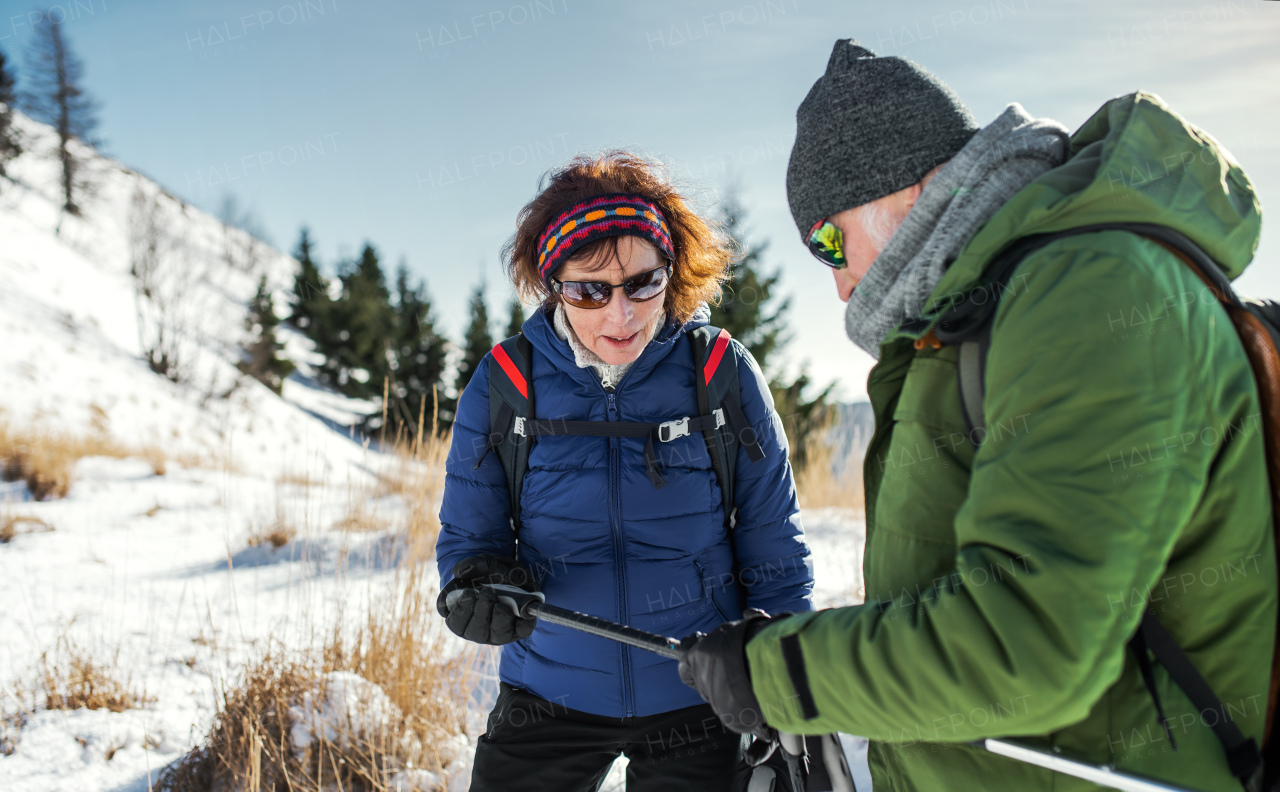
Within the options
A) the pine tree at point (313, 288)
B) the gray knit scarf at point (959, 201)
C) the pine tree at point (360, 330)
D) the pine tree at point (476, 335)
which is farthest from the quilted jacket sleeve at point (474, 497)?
the pine tree at point (313, 288)

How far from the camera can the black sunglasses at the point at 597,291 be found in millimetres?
1776

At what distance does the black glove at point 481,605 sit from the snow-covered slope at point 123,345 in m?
5.15

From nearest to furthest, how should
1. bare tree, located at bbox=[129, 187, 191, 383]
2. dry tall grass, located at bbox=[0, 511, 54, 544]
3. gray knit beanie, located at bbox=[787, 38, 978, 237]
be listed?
gray knit beanie, located at bbox=[787, 38, 978, 237]
dry tall grass, located at bbox=[0, 511, 54, 544]
bare tree, located at bbox=[129, 187, 191, 383]

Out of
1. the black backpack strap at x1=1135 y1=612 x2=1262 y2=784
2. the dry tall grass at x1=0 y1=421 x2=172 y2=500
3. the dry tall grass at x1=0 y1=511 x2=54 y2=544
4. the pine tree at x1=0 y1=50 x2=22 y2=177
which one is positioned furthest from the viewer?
the pine tree at x1=0 y1=50 x2=22 y2=177

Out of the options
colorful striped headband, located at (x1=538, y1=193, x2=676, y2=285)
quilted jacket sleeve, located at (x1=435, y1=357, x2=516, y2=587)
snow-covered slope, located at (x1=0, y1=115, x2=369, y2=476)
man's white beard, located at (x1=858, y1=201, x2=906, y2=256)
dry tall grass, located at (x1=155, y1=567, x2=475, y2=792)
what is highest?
snow-covered slope, located at (x1=0, y1=115, x2=369, y2=476)

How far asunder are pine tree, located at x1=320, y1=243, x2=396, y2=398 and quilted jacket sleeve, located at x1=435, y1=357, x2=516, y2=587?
2014 centimetres

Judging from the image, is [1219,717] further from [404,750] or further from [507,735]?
[404,750]

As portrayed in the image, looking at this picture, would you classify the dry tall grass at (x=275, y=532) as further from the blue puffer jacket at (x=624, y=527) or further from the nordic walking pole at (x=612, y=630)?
the nordic walking pole at (x=612, y=630)

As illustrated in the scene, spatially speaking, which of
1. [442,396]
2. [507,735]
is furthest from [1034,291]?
[442,396]

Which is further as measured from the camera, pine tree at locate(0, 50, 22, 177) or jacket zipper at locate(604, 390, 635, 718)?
pine tree at locate(0, 50, 22, 177)

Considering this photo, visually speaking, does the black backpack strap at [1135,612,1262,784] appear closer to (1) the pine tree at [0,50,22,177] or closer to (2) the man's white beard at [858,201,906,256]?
(2) the man's white beard at [858,201,906,256]

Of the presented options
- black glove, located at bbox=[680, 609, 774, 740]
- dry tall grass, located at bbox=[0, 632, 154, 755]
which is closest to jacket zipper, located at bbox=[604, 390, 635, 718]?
black glove, located at bbox=[680, 609, 774, 740]

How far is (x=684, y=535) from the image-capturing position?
170cm

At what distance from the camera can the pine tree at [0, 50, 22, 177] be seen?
26578 mm
